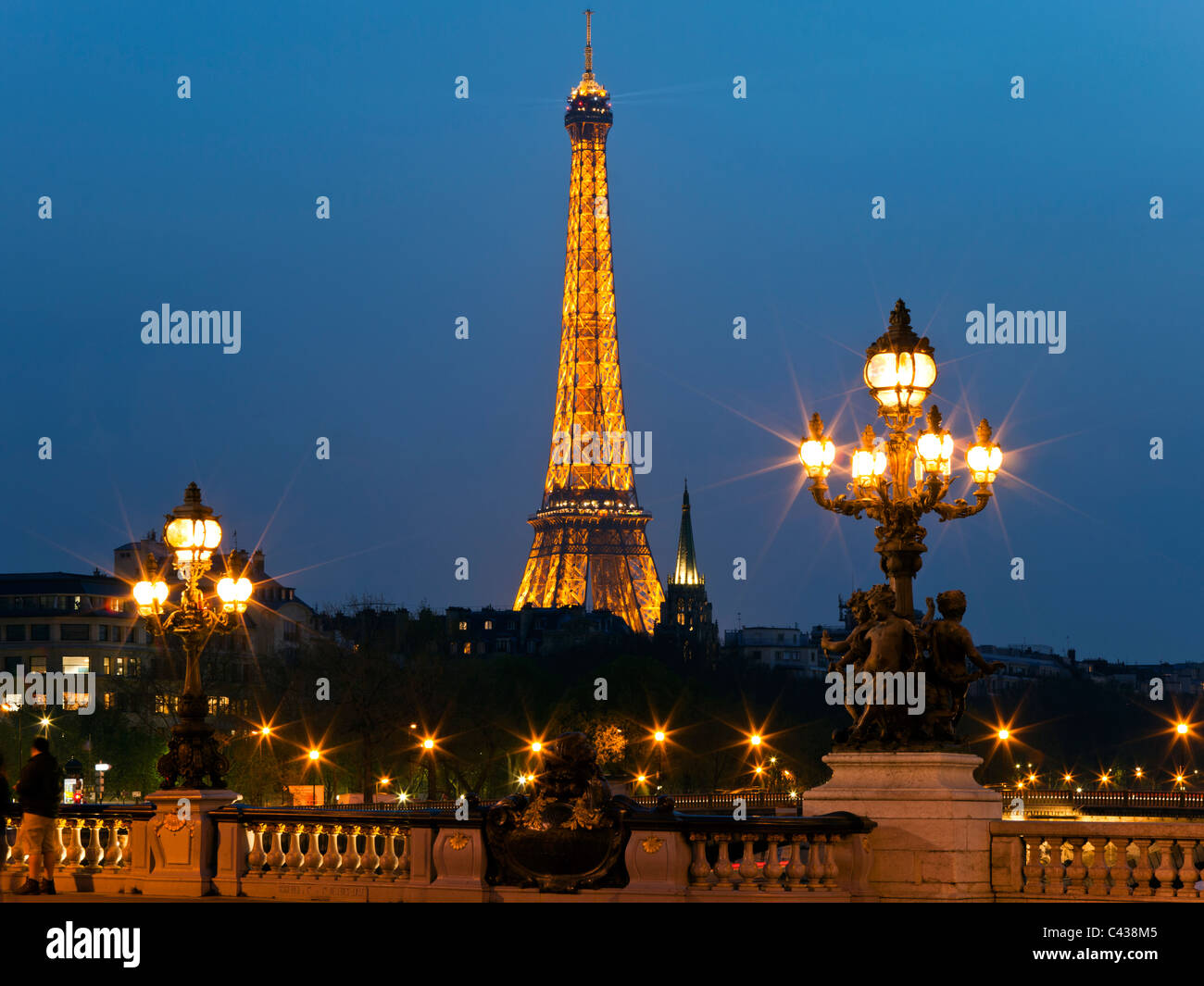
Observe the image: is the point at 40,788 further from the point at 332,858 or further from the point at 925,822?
the point at 925,822

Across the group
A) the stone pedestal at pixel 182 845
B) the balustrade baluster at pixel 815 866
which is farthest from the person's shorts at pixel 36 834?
the balustrade baluster at pixel 815 866

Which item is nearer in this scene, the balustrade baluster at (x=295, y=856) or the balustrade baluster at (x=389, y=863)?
the balustrade baluster at (x=389, y=863)

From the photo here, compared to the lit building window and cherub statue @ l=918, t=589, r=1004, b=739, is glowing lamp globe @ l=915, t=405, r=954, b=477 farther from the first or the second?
the lit building window

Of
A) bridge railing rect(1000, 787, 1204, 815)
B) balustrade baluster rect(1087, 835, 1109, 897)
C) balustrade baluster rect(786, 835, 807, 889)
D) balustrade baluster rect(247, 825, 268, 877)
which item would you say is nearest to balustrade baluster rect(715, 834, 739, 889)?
balustrade baluster rect(786, 835, 807, 889)

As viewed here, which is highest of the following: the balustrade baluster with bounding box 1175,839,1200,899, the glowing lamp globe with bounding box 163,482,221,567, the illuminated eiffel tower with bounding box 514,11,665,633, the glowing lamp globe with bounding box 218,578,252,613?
the illuminated eiffel tower with bounding box 514,11,665,633

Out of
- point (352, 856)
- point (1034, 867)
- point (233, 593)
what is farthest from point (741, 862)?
point (233, 593)

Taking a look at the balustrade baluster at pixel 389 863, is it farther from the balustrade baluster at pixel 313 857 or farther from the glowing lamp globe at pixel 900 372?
the glowing lamp globe at pixel 900 372
